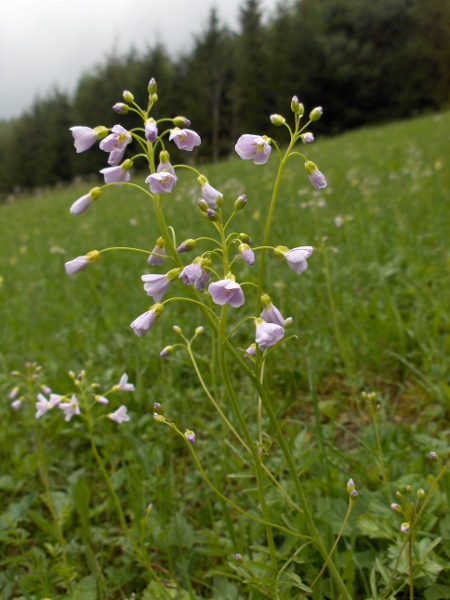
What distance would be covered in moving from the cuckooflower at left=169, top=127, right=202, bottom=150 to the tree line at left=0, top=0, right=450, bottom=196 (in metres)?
33.1

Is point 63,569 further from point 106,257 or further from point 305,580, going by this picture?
point 106,257

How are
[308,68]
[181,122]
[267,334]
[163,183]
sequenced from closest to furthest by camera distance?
[267,334], [163,183], [181,122], [308,68]

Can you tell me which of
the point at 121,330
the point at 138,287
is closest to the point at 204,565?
the point at 121,330

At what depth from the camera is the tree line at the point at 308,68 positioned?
34469mm

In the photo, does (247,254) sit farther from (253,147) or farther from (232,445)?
(232,445)

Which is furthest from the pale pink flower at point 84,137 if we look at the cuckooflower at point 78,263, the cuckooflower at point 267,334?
the cuckooflower at point 267,334

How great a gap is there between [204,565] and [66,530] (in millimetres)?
615

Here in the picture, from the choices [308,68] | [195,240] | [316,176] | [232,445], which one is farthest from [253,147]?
[308,68]

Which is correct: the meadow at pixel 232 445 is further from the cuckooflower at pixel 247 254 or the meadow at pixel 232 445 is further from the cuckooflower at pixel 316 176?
the cuckooflower at pixel 316 176

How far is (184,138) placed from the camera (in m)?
1.33

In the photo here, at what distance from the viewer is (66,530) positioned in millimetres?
2109

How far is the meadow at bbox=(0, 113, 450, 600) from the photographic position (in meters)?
1.68

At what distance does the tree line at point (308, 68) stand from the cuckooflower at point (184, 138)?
3310 cm

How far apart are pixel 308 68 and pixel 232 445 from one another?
122ft
